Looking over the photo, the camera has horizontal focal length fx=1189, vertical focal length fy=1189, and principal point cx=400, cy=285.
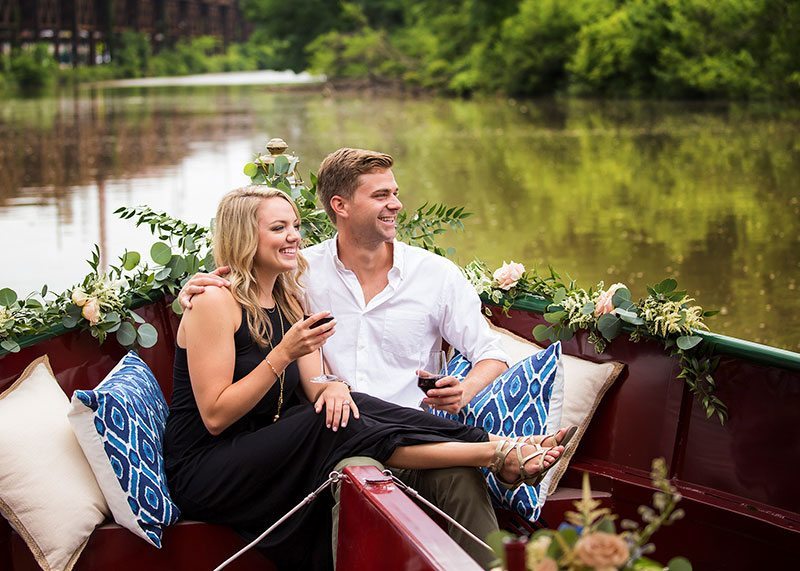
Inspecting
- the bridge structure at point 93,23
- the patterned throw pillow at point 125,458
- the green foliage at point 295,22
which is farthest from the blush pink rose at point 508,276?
the green foliage at point 295,22

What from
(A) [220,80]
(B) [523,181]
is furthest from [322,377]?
(A) [220,80]

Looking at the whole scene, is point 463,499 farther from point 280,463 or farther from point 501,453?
point 280,463

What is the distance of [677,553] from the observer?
322 centimetres

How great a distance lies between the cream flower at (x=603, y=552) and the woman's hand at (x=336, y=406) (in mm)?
1574

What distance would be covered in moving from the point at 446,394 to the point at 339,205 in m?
0.69

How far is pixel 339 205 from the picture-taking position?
3445 millimetres

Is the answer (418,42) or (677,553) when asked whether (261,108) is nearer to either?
(418,42)

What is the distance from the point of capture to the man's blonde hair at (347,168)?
3412mm

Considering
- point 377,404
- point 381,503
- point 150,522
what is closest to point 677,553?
point 377,404

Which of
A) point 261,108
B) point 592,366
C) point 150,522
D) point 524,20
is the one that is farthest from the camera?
point 524,20

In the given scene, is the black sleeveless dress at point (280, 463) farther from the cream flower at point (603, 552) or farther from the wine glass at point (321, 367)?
the cream flower at point (603, 552)

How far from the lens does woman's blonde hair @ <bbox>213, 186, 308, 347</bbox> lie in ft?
10.1

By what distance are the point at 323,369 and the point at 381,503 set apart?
0.90 meters

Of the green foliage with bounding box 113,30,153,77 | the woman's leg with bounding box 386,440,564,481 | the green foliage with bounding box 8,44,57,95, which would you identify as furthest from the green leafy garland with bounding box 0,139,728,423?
the green foliage with bounding box 113,30,153,77
